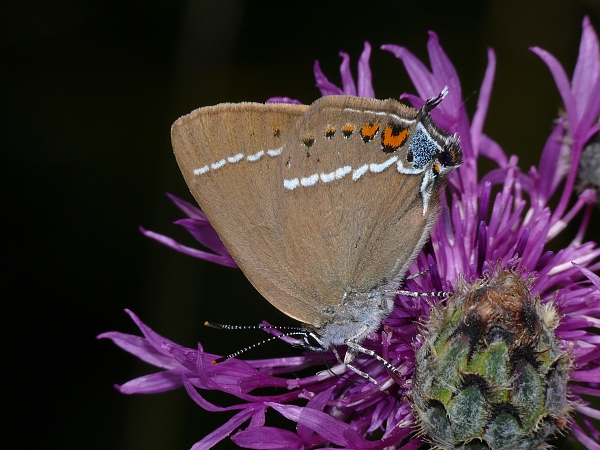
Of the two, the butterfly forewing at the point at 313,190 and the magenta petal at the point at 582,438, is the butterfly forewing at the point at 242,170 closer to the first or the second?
the butterfly forewing at the point at 313,190

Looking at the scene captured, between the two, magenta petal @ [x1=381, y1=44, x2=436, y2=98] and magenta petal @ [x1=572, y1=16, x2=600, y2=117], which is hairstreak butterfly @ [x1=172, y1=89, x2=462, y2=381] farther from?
magenta petal @ [x1=572, y1=16, x2=600, y2=117]

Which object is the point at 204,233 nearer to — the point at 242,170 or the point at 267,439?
the point at 242,170

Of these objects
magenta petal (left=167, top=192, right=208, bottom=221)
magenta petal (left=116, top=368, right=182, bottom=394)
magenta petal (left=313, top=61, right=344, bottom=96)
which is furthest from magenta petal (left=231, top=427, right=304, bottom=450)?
magenta petal (left=313, top=61, right=344, bottom=96)

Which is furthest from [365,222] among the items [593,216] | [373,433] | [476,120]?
[593,216]

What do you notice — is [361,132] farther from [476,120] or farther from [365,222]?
[476,120]

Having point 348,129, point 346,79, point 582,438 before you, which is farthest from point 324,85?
point 582,438

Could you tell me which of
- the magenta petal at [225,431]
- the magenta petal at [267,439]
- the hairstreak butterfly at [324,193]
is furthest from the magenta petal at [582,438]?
the magenta petal at [225,431]
